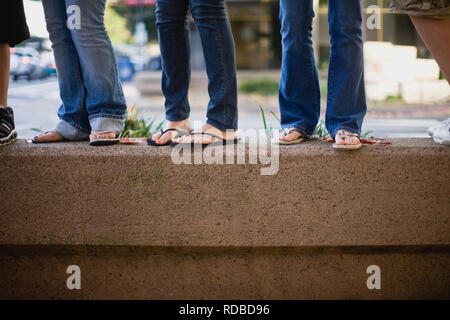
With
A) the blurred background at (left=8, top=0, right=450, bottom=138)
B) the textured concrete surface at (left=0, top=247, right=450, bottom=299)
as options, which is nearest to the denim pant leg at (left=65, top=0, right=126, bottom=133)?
the textured concrete surface at (left=0, top=247, right=450, bottom=299)

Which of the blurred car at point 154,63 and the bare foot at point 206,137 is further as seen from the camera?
the blurred car at point 154,63

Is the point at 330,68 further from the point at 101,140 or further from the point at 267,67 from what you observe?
the point at 267,67

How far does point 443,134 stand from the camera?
201 cm

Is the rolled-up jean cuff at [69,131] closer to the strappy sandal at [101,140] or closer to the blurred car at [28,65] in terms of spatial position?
the strappy sandal at [101,140]

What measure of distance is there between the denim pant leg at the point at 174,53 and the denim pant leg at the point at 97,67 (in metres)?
0.24

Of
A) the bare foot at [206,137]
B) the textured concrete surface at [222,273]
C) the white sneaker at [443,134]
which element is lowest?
the textured concrete surface at [222,273]

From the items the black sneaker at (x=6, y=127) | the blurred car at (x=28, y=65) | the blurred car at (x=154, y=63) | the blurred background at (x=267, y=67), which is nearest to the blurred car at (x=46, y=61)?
the blurred car at (x=28, y=65)

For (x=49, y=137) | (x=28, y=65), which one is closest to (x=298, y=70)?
(x=49, y=137)

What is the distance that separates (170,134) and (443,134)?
3.98 ft

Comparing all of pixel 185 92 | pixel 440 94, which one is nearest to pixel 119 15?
pixel 440 94

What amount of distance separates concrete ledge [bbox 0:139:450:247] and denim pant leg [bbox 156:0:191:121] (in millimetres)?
313

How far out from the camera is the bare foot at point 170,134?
2082mm

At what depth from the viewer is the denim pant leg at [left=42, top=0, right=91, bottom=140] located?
2123 millimetres

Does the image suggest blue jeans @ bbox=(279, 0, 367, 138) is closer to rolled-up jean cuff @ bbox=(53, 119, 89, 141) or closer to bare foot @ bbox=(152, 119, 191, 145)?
bare foot @ bbox=(152, 119, 191, 145)
